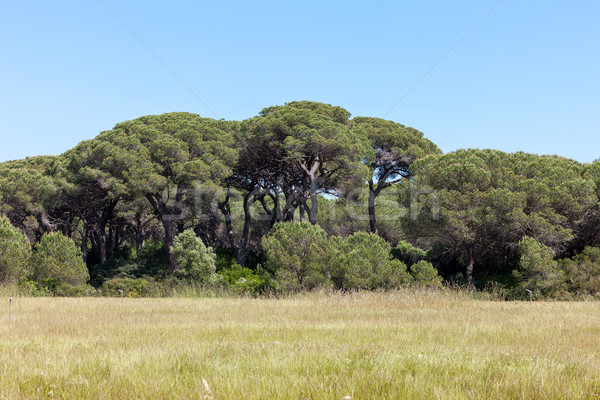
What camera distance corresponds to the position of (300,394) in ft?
12.7

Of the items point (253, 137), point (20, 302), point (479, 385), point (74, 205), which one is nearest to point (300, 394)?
point (479, 385)

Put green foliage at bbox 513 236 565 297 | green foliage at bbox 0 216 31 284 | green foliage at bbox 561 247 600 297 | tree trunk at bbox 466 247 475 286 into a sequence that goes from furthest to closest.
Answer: tree trunk at bbox 466 247 475 286 → green foliage at bbox 0 216 31 284 → green foliage at bbox 513 236 565 297 → green foliage at bbox 561 247 600 297

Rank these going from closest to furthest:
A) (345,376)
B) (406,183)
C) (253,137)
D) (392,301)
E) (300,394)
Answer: (300,394)
(345,376)
(392,301)
(406,183)
(253,137)

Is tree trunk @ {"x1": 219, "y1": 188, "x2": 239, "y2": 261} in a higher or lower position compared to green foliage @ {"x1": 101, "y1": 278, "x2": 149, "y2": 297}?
higher

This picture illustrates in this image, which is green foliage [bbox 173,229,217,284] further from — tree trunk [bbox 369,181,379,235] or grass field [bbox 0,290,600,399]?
grass field [bbox 0,290,600,399]

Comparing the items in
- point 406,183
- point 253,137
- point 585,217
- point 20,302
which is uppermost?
point 253,137

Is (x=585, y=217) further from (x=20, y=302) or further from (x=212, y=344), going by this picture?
(x=20, y=302)

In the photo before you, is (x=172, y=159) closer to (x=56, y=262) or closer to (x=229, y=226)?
(x=229, y=226)

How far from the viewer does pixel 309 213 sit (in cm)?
3481

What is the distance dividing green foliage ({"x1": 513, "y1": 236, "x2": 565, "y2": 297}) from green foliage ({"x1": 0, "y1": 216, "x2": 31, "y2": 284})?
23.9 m

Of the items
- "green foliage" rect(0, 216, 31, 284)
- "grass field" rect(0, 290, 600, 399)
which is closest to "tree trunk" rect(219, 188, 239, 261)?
"green foliage" rect(0, 216, 31, 284)

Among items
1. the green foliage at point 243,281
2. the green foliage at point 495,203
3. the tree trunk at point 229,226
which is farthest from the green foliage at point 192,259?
the green foliage at point 495,203

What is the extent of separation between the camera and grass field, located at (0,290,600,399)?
3949 mm

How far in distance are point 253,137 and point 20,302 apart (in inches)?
863
